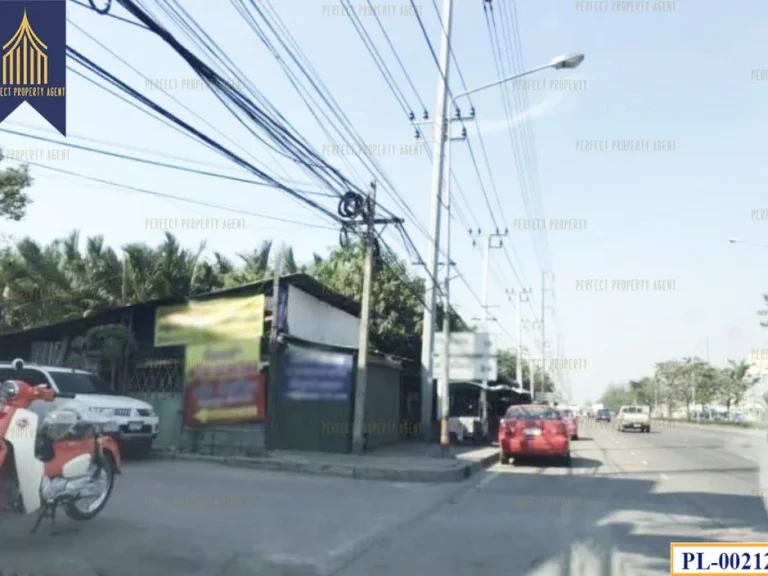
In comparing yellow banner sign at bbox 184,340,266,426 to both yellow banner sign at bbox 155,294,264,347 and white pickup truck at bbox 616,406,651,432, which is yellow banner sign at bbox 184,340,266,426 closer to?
yellow banner sign at bbox 155,294,264,347

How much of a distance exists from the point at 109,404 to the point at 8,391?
24.7ft

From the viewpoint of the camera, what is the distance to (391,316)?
32.6 m

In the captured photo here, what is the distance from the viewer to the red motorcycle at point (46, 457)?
22.4 ft

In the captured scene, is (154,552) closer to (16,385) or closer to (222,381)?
(16,385)

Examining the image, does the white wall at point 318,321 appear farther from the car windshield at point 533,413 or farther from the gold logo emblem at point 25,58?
the gold logo emblem at point 25,58

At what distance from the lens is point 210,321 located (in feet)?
60.1

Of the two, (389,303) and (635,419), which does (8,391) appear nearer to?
(389,303)

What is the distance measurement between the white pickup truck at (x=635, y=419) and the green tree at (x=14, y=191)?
3459cm

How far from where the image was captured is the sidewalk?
589 inches

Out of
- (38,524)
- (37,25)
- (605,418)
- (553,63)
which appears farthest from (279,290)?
(605,418)

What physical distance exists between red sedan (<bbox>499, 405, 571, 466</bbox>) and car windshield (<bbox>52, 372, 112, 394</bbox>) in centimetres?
947

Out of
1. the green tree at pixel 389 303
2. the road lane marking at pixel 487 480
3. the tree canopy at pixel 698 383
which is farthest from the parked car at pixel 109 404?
the tree canopy at pixel 698 383

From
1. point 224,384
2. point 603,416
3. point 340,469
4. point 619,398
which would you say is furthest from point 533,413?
point 619,398

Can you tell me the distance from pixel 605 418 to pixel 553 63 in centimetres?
6871
